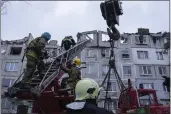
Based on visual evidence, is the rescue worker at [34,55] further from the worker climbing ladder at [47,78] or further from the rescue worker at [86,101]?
the rescue worker at [86,101]

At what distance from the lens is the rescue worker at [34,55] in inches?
267

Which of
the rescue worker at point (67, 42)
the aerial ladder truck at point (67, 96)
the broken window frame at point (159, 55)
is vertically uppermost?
the broken window frame at point (159, 55)

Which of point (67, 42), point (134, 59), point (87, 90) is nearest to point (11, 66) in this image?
point (134, 59)

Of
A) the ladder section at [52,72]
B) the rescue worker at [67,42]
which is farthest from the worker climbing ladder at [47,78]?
the rescue worker at [67,42]

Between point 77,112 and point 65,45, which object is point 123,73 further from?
point 77,112

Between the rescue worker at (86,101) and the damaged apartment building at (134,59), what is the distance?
91.9ft

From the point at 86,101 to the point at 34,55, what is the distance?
12.6 feet

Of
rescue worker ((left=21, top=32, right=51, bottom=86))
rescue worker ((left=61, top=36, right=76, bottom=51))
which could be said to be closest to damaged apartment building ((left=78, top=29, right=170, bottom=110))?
rescue worker ((left=61, top=36, right=76, bottom=51))

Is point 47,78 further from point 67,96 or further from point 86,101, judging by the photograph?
point 86,101

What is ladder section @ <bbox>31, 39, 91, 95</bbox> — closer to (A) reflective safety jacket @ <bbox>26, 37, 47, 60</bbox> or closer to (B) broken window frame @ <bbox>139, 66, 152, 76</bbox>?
(A) reflective safety jacket @ <bbox>26, 37, 47, 60</bbox>

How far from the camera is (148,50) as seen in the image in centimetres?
3656

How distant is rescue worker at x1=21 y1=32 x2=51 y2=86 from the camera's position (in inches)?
267

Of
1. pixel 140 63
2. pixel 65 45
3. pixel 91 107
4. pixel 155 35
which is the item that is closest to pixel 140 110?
pixel 91 107

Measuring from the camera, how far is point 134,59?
3538 cm
